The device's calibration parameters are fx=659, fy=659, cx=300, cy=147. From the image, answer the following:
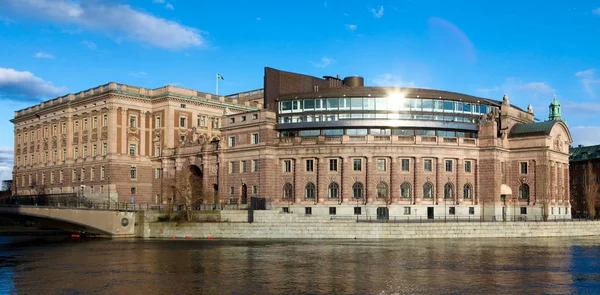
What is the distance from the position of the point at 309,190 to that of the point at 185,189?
18.0 metres

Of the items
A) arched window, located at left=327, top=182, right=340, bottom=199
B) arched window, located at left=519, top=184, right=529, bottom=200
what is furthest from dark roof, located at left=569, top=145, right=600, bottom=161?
arched window, located at left=327, top=182, right=340, bottom=199

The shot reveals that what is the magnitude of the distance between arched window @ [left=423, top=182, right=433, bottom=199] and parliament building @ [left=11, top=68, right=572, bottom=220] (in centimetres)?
20

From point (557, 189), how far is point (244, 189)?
49.5 metres

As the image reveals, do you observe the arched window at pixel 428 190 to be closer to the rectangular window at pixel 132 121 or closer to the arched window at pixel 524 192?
the arched window at pixel 524 192

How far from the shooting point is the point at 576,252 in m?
64.0

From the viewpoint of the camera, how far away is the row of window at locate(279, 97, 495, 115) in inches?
3903

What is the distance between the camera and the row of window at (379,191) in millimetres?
93062

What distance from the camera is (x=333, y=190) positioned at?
94125mm

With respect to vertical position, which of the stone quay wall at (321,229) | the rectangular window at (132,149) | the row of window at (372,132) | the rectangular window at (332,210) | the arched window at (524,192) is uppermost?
the row of window at (372,132)

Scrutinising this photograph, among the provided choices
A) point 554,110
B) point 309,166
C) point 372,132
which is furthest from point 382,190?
point 554,110

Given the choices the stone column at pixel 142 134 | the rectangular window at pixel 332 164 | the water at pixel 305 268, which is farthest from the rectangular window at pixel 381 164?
the stone column at pixel 142 134

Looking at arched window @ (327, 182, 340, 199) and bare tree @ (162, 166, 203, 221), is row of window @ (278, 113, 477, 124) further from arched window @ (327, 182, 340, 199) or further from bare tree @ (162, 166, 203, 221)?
bare tree @ (162, 166, 203, 221)

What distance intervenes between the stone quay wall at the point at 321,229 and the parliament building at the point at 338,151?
9.95 meters

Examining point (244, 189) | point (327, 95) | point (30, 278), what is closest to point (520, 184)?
point (327, 95)
